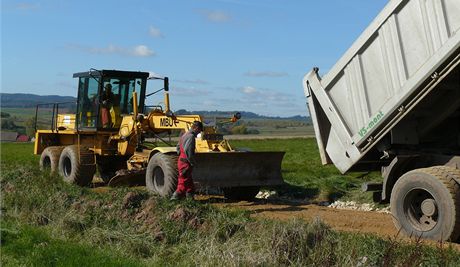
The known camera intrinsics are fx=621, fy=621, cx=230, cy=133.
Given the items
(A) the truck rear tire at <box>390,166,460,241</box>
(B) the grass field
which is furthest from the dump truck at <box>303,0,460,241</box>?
(B) the grass field

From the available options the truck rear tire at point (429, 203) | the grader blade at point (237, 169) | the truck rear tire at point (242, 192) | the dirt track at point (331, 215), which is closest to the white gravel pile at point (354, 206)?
the dirt track at point (331, 215)

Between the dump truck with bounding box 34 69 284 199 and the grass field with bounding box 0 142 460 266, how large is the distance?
205cm

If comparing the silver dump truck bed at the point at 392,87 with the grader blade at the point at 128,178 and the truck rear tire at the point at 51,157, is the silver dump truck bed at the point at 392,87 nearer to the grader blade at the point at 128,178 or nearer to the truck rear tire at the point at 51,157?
the grader blade at the point at 128,178

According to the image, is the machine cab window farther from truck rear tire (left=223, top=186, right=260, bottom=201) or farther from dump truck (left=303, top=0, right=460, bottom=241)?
dump truck (left=303, top=0, right=460, bottom=241)

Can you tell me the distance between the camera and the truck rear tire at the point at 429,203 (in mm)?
7621

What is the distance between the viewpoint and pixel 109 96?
50.4 ft

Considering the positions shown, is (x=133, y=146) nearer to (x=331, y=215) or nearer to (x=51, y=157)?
(x=51, y=157)

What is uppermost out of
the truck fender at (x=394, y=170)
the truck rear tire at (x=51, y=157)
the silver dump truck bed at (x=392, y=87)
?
the silver dump truck bed at (x=392, y=87)

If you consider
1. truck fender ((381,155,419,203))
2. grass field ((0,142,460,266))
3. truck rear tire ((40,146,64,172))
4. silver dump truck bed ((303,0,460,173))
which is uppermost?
silver dump truck bed ((303,0,460,173))

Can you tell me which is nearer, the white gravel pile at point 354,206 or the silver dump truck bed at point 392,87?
the silver dump truck bed at point 392,87

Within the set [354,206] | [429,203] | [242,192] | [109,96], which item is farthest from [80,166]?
[429,203]

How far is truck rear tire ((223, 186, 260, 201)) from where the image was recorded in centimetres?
1308

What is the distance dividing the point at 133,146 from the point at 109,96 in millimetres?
1508

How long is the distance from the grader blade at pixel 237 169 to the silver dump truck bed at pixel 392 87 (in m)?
2.91
